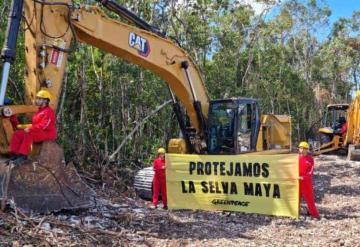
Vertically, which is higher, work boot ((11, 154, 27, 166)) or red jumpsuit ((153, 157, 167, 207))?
work boot ((11, 154, 27, 166))

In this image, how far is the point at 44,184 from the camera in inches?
267

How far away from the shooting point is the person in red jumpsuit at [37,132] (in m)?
6.59

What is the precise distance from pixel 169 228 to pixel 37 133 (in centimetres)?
231

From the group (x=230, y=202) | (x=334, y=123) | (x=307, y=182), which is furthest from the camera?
(x=334, y=123)

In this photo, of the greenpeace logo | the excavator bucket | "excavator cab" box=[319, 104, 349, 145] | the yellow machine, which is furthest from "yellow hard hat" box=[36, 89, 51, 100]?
"excavator cab" box=[319, 104, 349, 145]

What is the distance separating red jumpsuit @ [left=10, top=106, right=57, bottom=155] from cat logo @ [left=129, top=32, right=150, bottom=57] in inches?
89.2

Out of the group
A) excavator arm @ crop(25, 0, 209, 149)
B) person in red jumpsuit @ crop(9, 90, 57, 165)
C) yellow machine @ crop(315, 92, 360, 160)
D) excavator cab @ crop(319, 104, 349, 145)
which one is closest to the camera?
person in red jumpsuit @ crop(9, 90, 57, 165)

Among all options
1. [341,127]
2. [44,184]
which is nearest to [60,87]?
[44,184]

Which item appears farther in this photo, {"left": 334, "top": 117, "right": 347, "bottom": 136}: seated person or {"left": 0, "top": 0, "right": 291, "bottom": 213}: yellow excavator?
{"left": 334, "top": 117, "right": 347, "bottom": 136}: seated person

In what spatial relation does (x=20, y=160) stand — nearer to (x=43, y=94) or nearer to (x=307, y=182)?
(x=43, y=94)

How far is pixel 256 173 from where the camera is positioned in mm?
9039

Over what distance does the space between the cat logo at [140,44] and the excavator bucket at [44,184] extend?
252 cm

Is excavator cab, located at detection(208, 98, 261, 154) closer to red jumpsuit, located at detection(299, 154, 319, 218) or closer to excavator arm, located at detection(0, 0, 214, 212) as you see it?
red jumpsuit, located at detection(299, 154, 319, 218)

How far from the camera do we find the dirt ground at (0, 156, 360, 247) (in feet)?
19.8
